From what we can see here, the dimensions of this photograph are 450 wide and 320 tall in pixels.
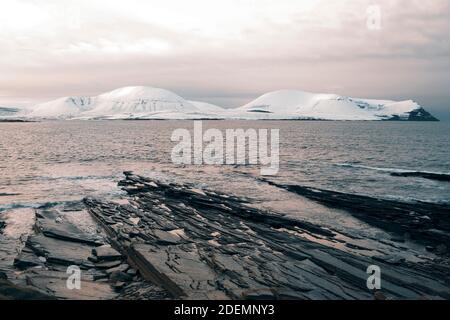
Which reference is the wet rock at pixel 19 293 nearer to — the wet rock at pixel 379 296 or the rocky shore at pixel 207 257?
the rocky shore at pixel 207 257

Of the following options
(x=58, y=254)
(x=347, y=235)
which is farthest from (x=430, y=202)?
(x=58, y=254)

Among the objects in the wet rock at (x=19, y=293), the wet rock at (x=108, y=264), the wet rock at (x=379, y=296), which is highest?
the wet rock at (x=19, y=293)

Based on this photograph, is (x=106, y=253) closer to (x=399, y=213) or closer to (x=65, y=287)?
(x=65, y=287)

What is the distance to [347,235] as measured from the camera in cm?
2620

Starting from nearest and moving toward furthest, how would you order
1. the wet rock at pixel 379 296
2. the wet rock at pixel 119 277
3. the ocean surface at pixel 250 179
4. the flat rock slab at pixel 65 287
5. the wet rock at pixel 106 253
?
the wet rock at pixel 379 296, the flat rock slab at pixel 65 287, the wet rock at pixel 119 277, the wet rock at pixel 106 253, the ocean surface at pixel 250 179

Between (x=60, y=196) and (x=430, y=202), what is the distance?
35676 mm

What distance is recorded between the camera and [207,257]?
66.0ft

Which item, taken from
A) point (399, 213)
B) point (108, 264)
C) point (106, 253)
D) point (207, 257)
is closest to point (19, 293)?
point (108, 264)

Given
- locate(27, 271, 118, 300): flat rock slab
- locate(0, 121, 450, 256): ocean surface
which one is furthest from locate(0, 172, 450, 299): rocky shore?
locate(0, 121, 450, 256): ocean surface

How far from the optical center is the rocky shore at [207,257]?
1655cm

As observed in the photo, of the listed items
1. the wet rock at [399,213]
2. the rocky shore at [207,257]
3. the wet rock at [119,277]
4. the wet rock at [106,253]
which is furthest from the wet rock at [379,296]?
the wet rock at [106,253]

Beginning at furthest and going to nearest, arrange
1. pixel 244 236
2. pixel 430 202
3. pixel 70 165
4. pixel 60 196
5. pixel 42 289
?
pixel 70 165 < pixel 60 196 < pixel 430 202 < pixel 244 236 < pixel 42 289

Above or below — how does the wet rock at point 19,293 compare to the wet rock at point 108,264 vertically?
above
